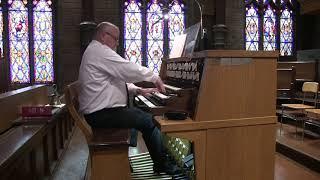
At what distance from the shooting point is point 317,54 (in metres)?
8.08

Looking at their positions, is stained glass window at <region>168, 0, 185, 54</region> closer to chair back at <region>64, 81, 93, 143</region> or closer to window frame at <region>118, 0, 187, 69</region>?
window frame at <region>118, 0, 187, 69</region>

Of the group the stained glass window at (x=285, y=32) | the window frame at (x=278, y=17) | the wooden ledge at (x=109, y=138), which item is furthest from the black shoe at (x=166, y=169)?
the stained glass window at (x=285, y=32)

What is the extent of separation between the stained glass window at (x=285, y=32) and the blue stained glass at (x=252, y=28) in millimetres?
747

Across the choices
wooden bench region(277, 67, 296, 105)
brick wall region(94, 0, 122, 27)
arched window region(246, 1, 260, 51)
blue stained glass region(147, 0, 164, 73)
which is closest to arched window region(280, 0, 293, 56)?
arched window region(246, 1, 260, 51)

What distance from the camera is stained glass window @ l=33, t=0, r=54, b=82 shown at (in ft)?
28.3

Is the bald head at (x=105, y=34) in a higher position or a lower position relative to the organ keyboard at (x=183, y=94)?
higher

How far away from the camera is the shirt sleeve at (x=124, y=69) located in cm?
278

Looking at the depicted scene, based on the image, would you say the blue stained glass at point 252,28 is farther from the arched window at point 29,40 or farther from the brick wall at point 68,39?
the arched window at point 29,40

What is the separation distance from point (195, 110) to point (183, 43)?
1321 millimetres

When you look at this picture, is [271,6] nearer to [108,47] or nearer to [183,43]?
[183,43]

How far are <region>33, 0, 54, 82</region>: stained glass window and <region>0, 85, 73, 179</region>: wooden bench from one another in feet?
14.9

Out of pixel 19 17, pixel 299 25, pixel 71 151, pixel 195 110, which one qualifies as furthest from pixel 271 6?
pixel 195 110

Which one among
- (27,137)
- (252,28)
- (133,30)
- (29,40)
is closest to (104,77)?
(27,137)

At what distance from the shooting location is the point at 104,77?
2887 millimetres
